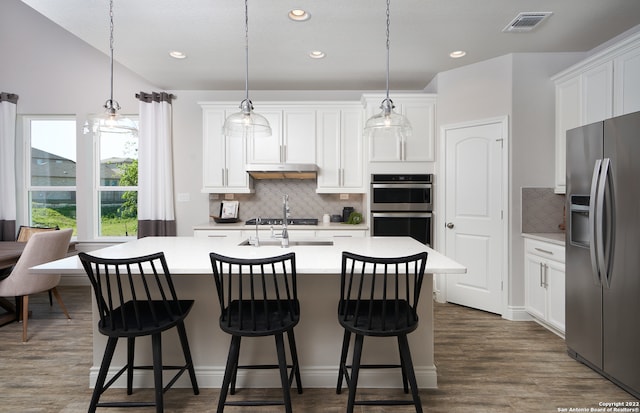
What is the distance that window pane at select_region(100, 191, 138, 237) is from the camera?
490 cm

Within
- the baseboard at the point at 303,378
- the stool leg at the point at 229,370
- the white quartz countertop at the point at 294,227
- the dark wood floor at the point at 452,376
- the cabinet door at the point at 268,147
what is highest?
the cabinet door at the point at 268,147

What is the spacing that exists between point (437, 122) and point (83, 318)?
450cm

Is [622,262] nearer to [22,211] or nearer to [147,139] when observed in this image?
[147,139]

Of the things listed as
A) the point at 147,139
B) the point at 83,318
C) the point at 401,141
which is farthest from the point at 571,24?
the point at 83,318

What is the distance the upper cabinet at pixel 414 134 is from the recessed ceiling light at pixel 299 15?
1515 mm

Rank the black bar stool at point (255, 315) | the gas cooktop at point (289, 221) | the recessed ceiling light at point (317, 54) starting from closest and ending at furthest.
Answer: the black bar stool at point (255, 315) → the recessed ceiling light at point (317, 54) → the gas cooktop at point (289, 221)

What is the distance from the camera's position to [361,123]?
14.5 ft

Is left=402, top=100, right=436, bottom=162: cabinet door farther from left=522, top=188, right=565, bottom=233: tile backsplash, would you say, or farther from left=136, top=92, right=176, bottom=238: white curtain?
left=136, top=92, right=176, bottom=238: white curtain

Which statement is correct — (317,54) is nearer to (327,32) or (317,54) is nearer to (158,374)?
(327,32)

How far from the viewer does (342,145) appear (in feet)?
14.6

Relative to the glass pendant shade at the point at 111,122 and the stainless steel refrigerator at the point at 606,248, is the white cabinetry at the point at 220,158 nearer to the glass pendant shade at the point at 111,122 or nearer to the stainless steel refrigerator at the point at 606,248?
the glass pendant shade at the point at 111,122

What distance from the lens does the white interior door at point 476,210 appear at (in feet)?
12.1

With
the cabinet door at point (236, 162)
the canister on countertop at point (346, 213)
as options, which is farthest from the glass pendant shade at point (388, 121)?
the cabinet door at point (236, 162)

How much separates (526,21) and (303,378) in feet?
10.9
